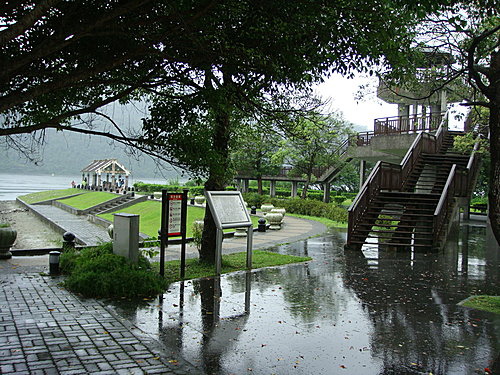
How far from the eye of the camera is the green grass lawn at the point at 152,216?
27.0 m

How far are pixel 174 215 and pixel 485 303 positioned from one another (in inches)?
252

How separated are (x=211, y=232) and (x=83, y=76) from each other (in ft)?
21.9

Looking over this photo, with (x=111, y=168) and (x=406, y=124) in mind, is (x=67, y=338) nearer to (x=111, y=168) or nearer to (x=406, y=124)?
(x=406, y=124)

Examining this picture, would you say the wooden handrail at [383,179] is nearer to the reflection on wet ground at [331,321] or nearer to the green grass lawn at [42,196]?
the reflection on wet ground at [331,321]

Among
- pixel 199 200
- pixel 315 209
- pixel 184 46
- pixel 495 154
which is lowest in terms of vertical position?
pixel 315 209

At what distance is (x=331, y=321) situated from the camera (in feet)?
23.6

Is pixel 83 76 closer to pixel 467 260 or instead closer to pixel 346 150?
pixel 467 260

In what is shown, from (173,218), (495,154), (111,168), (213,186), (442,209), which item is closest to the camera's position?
(495,154)

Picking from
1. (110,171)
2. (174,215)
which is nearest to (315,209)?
(174,215)

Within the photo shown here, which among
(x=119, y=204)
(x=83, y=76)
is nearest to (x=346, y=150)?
(x=119, y=204)

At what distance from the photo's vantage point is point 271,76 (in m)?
8.09

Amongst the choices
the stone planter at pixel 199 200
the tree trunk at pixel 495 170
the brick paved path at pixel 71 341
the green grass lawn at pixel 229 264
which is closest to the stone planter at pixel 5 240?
the green grass lawn at pixel 229 264

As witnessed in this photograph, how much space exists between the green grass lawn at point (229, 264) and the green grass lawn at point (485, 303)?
4967 millimetres

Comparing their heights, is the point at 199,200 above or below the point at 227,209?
below
